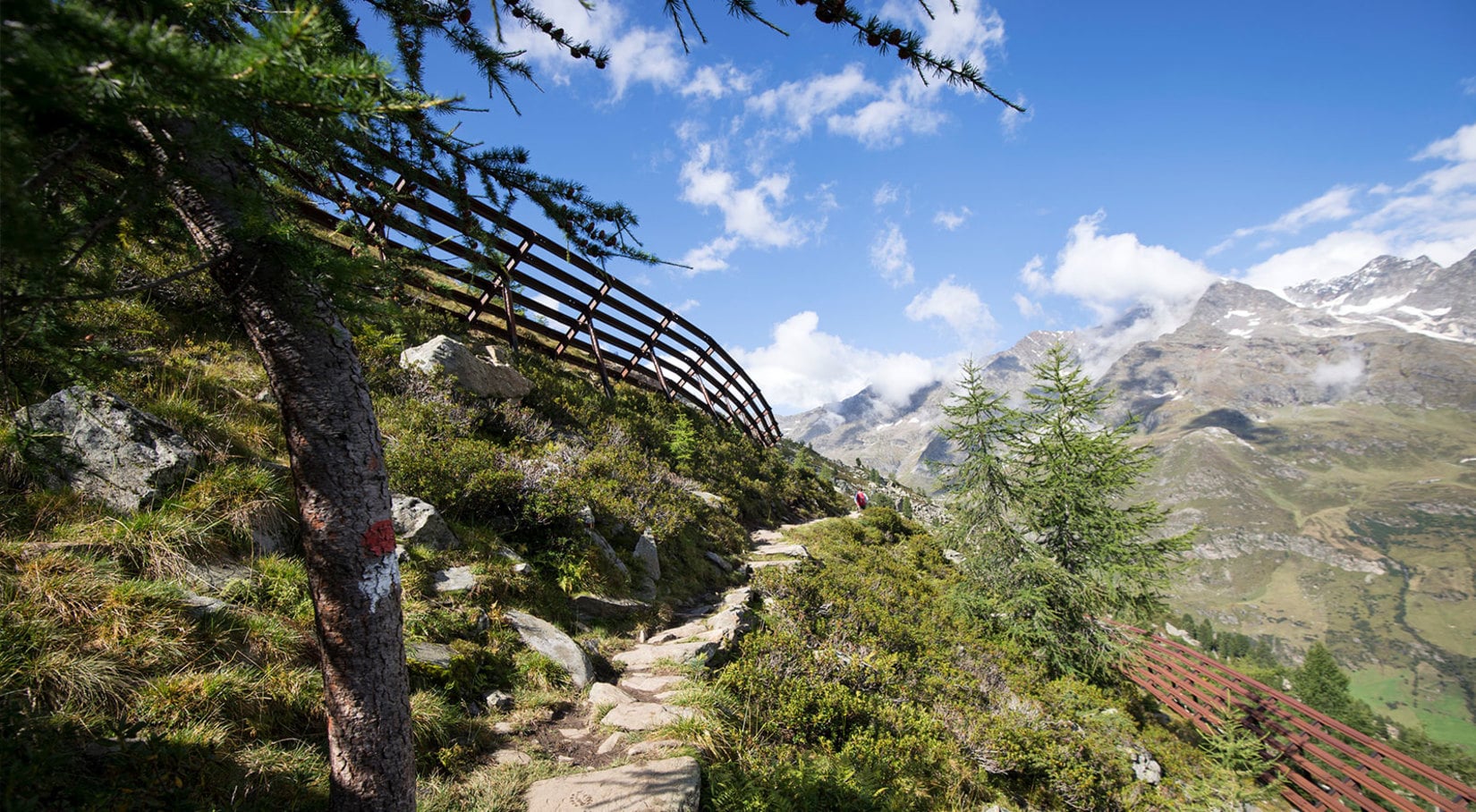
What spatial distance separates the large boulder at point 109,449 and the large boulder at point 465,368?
3.74m

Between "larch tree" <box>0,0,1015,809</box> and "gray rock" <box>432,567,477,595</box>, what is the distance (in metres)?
2.83

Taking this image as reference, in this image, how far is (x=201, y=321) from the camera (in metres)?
6.53

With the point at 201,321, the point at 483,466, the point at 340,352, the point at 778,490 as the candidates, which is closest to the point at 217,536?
the point at 483,466

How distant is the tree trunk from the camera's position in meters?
1.93

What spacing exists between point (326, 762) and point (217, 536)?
2.03 metres

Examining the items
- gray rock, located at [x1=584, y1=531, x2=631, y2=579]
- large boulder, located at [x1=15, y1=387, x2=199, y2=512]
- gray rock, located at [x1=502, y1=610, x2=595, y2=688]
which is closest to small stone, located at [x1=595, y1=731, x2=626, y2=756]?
gray rock, located at [x1=502, y1=610, x2=595, y2=688]

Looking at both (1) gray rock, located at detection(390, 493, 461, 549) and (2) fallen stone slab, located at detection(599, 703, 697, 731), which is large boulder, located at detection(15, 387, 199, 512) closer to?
(1) gray rock, located at detection(390, 493, 461, 549)

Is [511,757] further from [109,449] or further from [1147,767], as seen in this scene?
[1147,767]

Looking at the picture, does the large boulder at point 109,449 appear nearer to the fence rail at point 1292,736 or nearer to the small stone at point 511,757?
the small stone at point 511,757

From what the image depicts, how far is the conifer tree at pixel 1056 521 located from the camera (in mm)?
10414

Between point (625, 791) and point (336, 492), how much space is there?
2.59 meters

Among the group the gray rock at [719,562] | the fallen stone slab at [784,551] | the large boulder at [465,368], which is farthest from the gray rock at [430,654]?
the fallen stone slab at [784,551]

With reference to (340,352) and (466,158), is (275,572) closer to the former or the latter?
(340,352)

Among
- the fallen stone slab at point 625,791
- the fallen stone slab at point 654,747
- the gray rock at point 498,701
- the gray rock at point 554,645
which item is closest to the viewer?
the fallen stone slab at point 625,791
